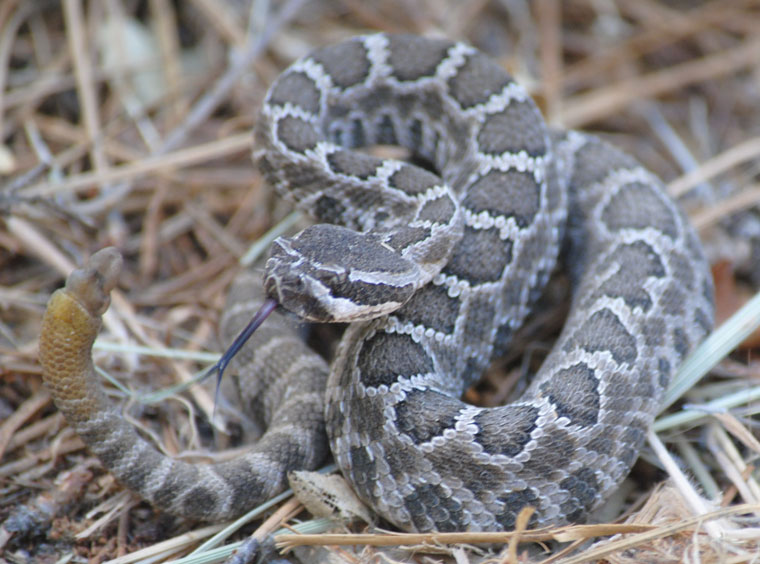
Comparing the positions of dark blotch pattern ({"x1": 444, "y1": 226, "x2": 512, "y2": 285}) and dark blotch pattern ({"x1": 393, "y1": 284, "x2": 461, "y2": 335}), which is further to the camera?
dark blotch pattern ({"x1": 444, "y1": 226, "x2": 512, "y2": 285})

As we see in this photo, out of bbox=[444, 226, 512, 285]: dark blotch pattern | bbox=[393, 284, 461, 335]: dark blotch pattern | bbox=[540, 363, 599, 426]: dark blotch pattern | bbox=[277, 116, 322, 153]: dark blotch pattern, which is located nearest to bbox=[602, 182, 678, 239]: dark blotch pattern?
bbox=[444, 226, 512, 285]: dark blotch pattern

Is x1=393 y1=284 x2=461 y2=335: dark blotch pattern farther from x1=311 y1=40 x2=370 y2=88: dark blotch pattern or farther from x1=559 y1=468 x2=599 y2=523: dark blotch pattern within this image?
x1=311 y1=40 x2=370 y2=88: dark blotch pattern

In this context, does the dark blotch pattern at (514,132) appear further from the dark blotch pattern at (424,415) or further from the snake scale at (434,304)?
the dark blotch pattern at (424,415)

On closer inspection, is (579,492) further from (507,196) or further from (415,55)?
(415,55)

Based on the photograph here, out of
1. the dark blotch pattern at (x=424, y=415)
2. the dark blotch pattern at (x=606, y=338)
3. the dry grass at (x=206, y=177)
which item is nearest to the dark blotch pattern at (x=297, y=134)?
the dry grass at (x=206, y=177)

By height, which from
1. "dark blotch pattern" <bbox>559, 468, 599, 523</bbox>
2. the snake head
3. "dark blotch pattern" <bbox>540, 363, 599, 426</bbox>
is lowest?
"dark blotch pattern" <bbox>559, 468, 599, 523</bbox>

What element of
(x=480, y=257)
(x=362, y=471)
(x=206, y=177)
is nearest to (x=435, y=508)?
(x=362, y=471)
